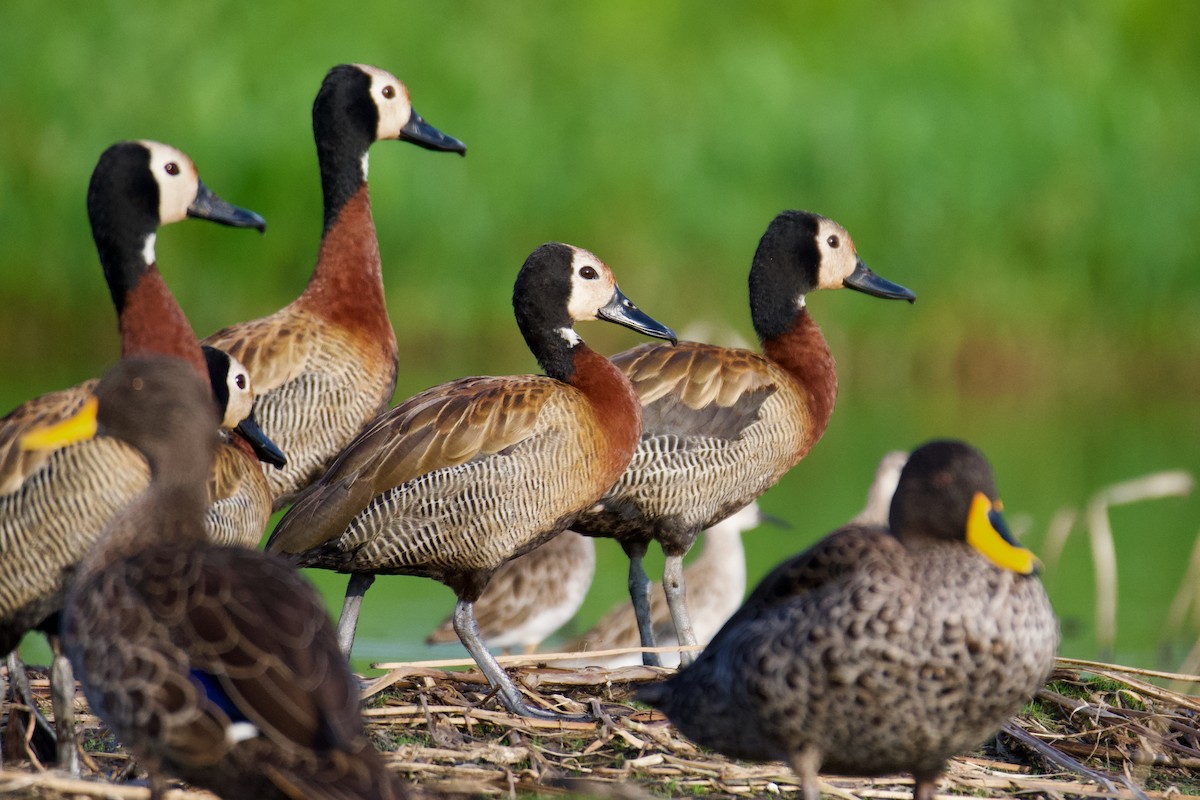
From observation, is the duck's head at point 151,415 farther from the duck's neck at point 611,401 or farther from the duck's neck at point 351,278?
the duck's neck at point 351,278

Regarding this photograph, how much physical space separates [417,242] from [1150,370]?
688 centimetres

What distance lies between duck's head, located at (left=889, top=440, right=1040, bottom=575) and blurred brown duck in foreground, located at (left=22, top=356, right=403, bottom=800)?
5.67 feet

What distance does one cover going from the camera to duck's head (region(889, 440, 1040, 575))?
221 inches

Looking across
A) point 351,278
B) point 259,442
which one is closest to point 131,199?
point 259,442

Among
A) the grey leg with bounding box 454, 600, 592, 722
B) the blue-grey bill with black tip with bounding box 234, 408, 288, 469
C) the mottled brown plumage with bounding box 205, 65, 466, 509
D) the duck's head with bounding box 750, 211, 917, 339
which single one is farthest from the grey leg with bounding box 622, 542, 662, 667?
the blue-grey bill with black tip with bounding box 234, 408, 288, 469

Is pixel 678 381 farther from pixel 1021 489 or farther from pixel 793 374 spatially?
pixel 1021 489

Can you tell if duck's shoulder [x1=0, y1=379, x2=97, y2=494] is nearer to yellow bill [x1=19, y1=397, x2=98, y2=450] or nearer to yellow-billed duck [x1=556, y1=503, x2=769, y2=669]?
yellow bill [x1=19, y1=397, x2=98, y2=450]

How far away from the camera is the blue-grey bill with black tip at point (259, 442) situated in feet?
25.4

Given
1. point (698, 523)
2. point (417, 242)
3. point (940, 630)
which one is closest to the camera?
point (940, 630)

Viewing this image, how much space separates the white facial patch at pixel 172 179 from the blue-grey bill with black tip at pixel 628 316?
5.96 feet

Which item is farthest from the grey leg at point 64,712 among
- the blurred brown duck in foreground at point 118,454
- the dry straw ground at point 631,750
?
the dry straw ground at point 631,750

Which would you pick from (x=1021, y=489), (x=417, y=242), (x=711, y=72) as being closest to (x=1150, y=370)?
(x=1021, y=489)

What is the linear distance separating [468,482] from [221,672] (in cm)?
259

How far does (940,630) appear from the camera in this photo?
17.9ft
